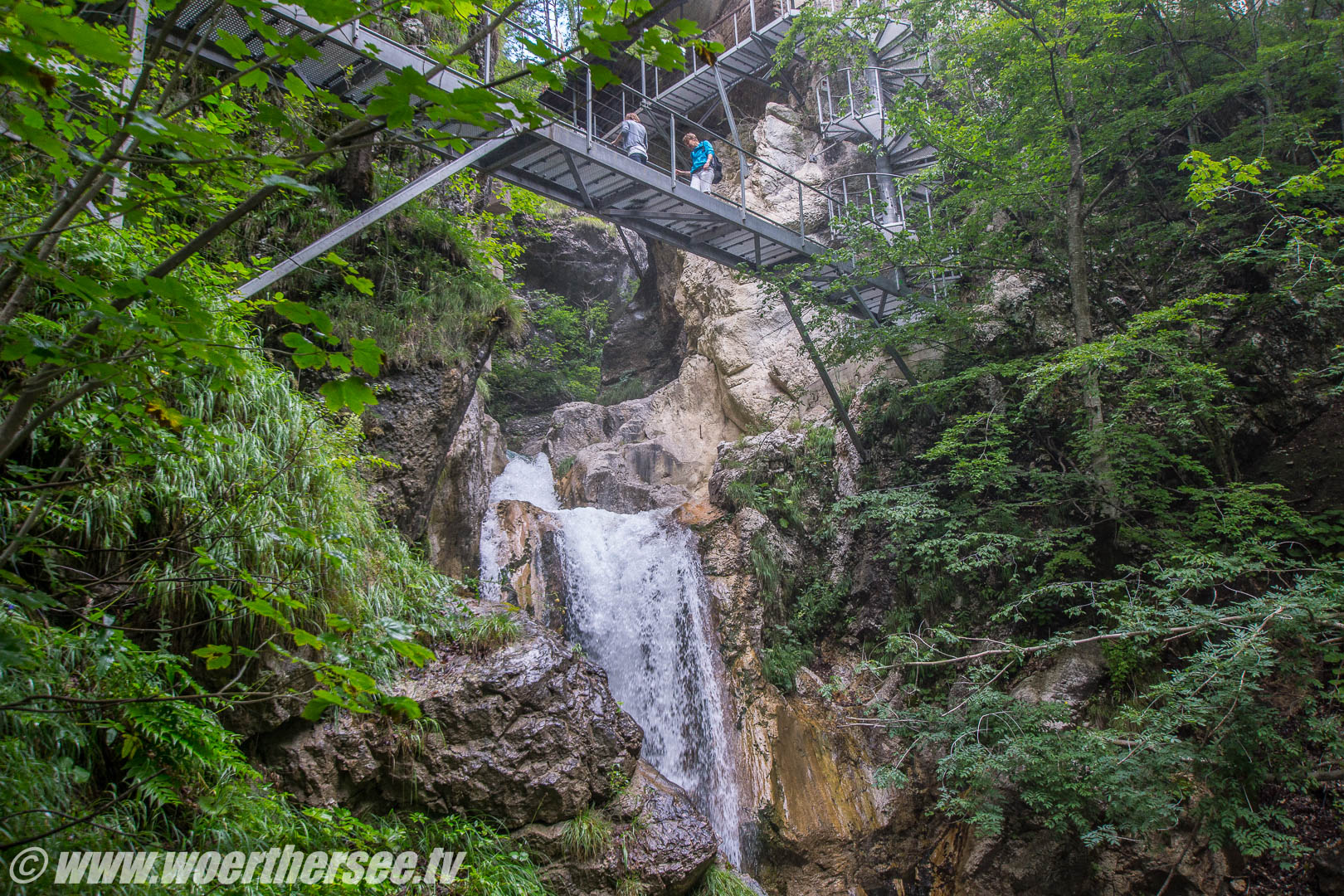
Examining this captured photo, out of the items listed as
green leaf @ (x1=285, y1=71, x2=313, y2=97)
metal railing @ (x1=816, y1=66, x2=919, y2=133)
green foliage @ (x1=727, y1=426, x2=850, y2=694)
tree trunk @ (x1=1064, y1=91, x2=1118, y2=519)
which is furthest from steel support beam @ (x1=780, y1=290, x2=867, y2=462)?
green leaf @ (x1=285, y1=71, x2=313, y2=97)

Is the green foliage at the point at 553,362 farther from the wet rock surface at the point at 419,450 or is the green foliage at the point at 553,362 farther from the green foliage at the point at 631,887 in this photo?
the green foliage at the point at 631,887

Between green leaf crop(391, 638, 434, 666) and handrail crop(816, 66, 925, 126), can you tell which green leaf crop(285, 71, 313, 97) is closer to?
green leaf crop(391, 638, 434, 666)

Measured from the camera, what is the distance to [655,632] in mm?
9227

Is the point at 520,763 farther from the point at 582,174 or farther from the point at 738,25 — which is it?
the point at 738,25

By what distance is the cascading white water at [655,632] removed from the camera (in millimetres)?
8195

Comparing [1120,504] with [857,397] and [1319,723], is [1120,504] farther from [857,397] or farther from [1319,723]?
[857,397]

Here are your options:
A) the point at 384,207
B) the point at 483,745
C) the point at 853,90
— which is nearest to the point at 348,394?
the point at 483,745

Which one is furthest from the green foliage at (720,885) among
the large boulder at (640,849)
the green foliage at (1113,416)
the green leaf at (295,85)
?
the green leaf at (295,85)

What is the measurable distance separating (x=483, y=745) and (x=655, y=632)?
3.83m

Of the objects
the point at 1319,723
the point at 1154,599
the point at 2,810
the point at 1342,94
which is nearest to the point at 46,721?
the point at 2,810

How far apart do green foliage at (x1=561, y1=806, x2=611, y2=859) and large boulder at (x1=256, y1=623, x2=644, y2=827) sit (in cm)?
9

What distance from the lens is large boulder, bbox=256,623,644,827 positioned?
493 centimetres

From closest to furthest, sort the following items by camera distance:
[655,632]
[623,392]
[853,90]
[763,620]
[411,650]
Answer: [411,650] < [655,632] < [763,620] < [853,90] < [623,392]

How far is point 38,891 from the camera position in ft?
8.64
